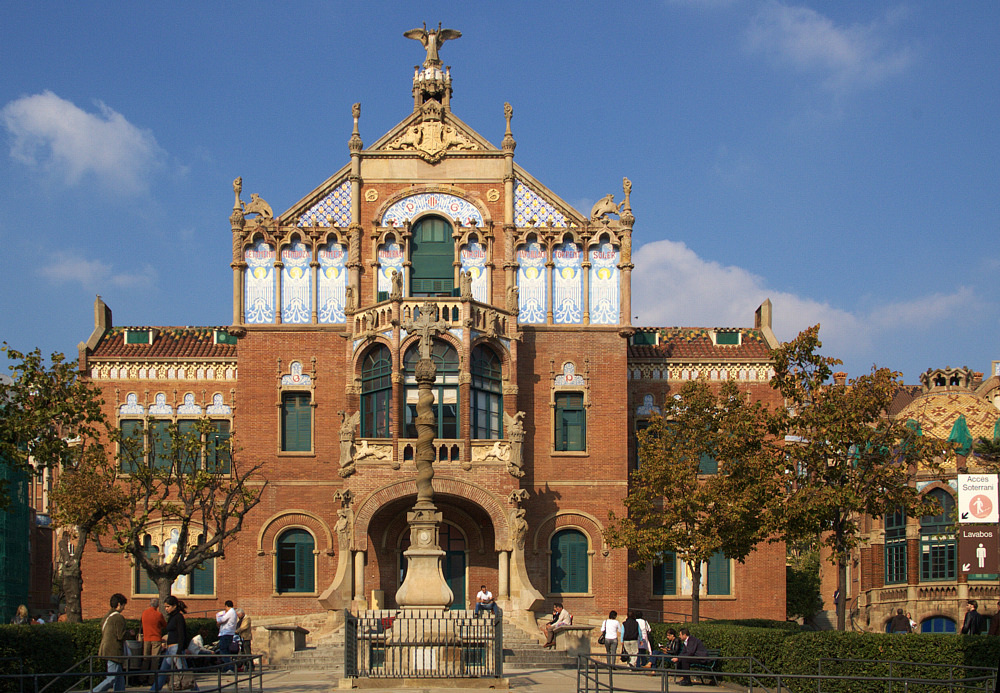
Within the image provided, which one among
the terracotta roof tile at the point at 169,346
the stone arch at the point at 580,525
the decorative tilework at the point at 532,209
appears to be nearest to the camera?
the stone arch at the point at 580,525

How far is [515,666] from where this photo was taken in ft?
103

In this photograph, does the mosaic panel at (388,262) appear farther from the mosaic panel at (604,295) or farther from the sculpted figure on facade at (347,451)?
the mosaic panel at (604,295)

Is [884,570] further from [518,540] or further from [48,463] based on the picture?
[48,463]

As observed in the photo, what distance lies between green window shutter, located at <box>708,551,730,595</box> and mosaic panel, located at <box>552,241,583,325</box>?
947 cm

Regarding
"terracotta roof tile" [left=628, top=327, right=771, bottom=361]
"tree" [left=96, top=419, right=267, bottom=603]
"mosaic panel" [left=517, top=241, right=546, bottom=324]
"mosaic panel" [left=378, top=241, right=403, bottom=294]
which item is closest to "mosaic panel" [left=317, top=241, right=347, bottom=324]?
"mosaic panel" [left=378, top=241, right=403, bottom=294]

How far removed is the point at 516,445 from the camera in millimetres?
37000

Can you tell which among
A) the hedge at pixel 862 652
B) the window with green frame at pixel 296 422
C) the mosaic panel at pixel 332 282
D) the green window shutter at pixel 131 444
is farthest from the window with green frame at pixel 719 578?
the green window shutter at pixel 131 444

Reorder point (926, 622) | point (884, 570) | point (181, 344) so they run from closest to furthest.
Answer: point (181, 344), point (926, 622), point (884, 570)

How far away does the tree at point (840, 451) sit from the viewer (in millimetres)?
28375

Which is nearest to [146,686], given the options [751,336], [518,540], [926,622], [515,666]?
[515,666]

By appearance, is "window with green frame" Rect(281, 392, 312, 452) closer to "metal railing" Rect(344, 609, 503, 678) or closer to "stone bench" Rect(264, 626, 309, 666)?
"stone bench" Rect(264, 626, 309, 666)

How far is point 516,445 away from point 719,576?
9.54 m

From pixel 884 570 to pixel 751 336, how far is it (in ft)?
55.2

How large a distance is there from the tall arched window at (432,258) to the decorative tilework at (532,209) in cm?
247
